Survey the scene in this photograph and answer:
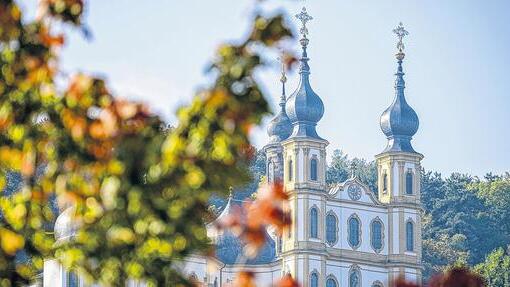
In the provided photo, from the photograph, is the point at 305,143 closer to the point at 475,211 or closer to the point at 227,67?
the point at 475,211

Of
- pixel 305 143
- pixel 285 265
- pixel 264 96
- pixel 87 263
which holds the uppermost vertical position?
pixel 305 143

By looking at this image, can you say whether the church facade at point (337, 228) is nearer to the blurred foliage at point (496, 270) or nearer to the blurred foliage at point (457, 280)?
the blurred foliage at point (496, 270)

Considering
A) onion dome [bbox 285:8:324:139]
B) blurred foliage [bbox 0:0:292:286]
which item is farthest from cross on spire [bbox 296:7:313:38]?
blurred foliage [bbox 0:0:292:286]

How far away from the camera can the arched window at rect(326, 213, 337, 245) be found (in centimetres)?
7919

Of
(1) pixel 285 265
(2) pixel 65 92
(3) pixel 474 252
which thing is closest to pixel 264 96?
(2) pixel 65 92

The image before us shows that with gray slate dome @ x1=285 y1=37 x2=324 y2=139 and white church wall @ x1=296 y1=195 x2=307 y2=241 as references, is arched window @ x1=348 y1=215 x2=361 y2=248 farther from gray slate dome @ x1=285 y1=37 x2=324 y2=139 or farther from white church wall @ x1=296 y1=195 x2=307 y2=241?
gray slate dome @ x1=285 y1=37 x2=324 y2=139

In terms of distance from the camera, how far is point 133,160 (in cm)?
911

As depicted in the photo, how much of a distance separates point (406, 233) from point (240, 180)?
7167cm

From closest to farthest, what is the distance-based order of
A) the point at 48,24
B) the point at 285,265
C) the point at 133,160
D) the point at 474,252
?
the point at 133,160 < the point at 48,24 < the point at 285,265 < the point at 474,252

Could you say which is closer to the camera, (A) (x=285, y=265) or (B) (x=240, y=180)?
(B) (x=240, y=180)

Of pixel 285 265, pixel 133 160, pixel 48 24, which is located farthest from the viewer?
pixel 285 265

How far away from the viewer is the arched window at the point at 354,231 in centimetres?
7925

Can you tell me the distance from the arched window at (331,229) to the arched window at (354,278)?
141 cm

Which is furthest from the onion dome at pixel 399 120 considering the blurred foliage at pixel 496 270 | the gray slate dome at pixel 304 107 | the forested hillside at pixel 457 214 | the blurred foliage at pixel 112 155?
the blurred foliage at pixel 112 155
